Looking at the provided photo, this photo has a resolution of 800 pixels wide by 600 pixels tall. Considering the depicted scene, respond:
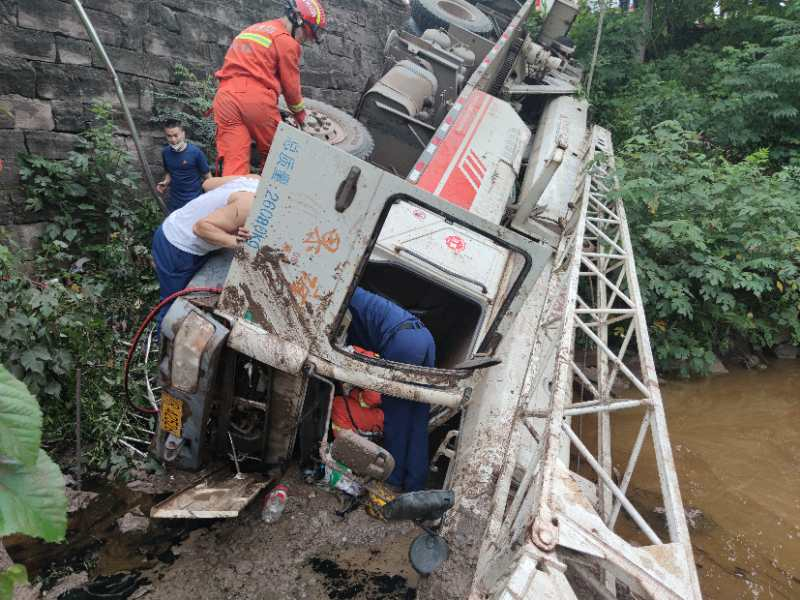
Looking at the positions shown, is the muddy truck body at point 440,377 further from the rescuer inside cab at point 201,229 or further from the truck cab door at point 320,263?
the rescuer inside cab at point 201,229

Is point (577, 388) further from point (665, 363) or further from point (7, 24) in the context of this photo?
point (7, 24)

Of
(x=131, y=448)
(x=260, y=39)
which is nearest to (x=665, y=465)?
(x=131, y=448)


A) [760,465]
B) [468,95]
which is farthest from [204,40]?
[760,465]

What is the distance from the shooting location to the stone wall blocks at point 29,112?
3.60 meters

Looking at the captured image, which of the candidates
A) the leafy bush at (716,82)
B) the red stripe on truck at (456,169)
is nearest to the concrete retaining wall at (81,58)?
the red stripe on truck at (456,169)

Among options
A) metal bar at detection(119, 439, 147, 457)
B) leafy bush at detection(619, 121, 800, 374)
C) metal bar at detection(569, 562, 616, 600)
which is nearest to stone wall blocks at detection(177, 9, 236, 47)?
metal bar at detection(119, 439, 147, 457)

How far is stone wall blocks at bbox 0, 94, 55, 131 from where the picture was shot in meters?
3.60

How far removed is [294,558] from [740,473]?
3414 millimetres

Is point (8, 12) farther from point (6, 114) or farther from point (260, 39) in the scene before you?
point (260, 39)

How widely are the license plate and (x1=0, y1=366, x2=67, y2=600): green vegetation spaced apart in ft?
3.91

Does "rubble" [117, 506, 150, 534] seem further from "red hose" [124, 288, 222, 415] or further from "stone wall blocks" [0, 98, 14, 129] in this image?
"stone wall blocks" [0, 98, 14, 129]

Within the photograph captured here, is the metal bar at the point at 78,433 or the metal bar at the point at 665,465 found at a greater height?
the metal bar at the point at 665,465

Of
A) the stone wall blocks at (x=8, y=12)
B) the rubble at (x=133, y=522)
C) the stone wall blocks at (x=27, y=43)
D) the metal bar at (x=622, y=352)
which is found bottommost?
the rubble at (x=133, y=522)

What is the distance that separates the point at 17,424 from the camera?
133cm
